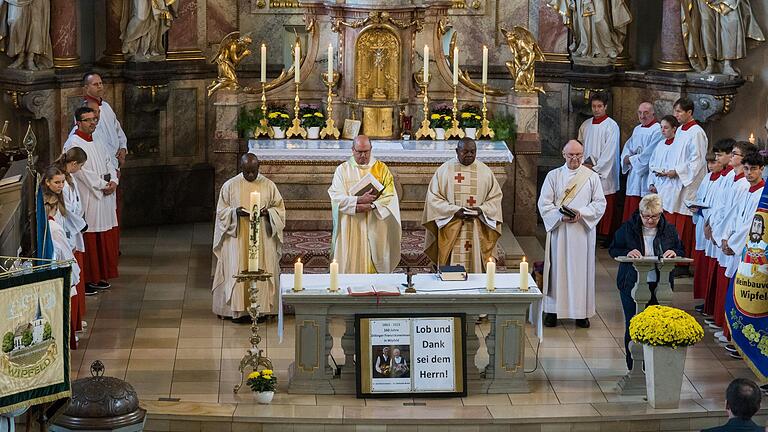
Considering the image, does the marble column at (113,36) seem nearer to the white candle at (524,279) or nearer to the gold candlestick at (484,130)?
the gold candlestick at (484,130)

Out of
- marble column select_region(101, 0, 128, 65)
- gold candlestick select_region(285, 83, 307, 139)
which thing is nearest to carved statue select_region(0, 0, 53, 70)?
marble column select_region(101, 0, 128, 65)

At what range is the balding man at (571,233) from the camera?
15.3 metres

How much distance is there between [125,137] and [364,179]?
4105 mm

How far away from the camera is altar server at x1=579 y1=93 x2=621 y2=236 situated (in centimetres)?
1878

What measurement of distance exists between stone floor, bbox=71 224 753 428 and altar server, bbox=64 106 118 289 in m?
0.31

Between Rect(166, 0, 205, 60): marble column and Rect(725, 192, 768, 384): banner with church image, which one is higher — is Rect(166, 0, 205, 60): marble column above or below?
above

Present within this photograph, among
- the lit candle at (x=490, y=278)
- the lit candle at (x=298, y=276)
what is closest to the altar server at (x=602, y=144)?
the lit candle at (x=490, y=278)

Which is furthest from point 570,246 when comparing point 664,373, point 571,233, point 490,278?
point 664,373

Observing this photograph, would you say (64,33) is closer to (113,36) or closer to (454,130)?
(113,36)

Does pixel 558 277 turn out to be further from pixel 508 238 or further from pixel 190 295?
pixel 190 295

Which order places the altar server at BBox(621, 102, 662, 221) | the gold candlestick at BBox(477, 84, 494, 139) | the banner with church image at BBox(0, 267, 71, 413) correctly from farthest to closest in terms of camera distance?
the altar server at BBox(621, 102, 662, 221)
the gold candlestick at BBox(477, 84, 494, 139)
the banner with church image at BBox(0, 267, 71, 413)

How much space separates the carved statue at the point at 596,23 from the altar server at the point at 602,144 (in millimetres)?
785

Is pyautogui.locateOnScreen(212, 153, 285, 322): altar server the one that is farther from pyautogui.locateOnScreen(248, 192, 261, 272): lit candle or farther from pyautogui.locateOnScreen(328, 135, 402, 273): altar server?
pyautogui.locateOnScreen(248, 192, 261, 272): lit candle

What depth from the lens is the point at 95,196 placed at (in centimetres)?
1661
